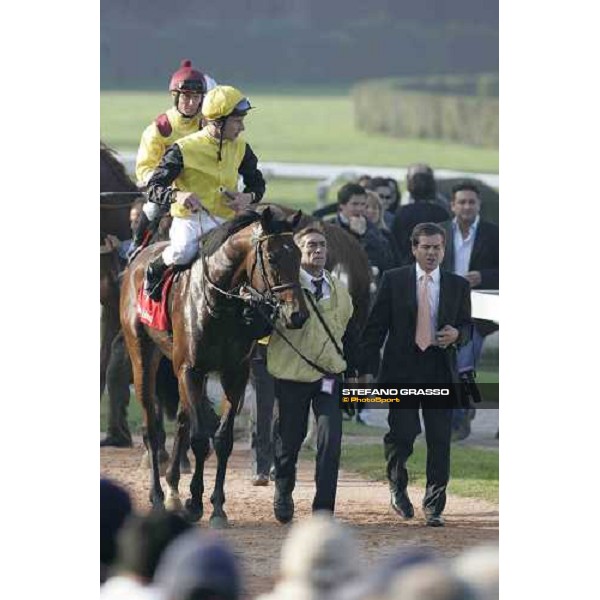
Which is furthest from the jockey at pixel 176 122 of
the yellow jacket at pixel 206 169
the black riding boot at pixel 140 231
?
the yellow jacket at pixel 206 169

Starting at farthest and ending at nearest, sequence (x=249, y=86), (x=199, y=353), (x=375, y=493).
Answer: (x=249, y=86) → (x=375, y=493) → (x=199, y=353)

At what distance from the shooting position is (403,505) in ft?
39.9

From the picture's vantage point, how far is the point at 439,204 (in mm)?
14250

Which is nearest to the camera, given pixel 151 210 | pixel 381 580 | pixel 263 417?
pixel 381 580

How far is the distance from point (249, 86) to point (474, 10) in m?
7.01

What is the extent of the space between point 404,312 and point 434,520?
1.19m

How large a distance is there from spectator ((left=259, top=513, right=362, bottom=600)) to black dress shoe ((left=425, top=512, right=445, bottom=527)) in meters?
4.05

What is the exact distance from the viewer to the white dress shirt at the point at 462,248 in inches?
513

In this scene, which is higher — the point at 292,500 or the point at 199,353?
the point at 199,353

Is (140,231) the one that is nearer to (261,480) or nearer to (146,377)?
(146,377)

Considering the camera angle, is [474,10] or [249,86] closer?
[474,10]

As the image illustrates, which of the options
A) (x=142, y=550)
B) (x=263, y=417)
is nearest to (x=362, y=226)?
(x=263, y=417)
